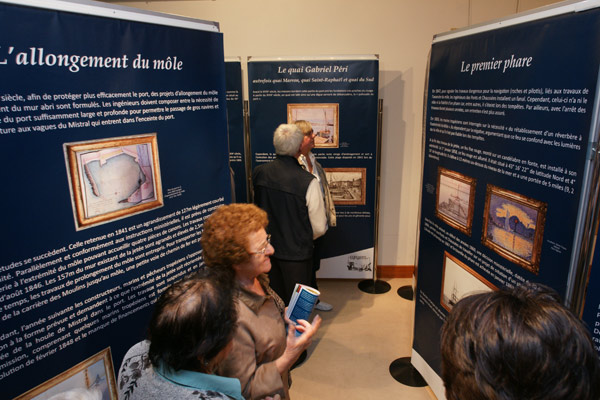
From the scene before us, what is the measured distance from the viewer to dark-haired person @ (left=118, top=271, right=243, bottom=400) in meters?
1.05

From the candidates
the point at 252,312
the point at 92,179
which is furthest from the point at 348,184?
the point at 92,179

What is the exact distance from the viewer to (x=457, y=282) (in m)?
2.34

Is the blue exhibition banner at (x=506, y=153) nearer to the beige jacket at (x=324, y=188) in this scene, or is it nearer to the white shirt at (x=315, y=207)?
the white shirt at (x=315, y=207)

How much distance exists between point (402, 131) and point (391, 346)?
226 centimetres

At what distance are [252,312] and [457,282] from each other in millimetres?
1347

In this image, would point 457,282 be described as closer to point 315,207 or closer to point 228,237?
point 315,207

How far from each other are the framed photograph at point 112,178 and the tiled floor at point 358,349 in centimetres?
196

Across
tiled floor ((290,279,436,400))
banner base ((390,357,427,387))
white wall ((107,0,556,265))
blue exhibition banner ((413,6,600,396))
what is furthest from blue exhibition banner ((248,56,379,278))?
blue exhibition banner ((413,6,600,396))

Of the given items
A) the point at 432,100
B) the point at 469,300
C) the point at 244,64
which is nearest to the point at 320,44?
the point at 244,64

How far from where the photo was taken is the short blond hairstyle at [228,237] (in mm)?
1672

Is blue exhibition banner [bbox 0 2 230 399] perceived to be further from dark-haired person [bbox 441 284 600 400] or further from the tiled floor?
the tiled floor

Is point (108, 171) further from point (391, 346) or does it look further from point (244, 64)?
point (244, 64)

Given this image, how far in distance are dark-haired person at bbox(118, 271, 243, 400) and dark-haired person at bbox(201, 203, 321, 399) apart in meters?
0.32

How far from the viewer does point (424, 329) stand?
2797 mm
